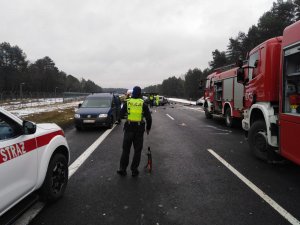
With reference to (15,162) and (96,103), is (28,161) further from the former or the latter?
(96,103)

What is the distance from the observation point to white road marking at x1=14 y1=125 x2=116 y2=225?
13.3 feet

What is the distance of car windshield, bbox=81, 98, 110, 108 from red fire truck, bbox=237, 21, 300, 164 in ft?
26.7

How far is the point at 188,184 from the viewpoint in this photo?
5637mm

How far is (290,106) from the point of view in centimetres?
584

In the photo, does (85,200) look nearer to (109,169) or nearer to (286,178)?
(109,169)

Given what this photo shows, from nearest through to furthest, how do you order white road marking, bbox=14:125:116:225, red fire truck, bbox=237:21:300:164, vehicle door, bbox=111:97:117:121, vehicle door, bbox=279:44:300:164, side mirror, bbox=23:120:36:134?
1. side mirror, bbox=23:120:36:134
2. white road marking, bbox=14:125:116:225
3. vehicle door, bbox=279:44:300:164
4. red fire truck, bbox=237:21:300:164
5. vehicle door, bbox=111:97:117:121

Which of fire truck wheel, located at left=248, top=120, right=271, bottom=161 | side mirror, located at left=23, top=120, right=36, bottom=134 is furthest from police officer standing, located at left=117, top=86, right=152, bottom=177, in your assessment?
fire truck wheel, located at left=248, top=120, right=271, bottom=161

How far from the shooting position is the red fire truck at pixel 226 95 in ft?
44.2

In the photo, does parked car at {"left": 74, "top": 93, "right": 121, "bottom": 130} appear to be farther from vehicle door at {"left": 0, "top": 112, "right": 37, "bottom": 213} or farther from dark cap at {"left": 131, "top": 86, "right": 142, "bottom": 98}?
vehicle door at {"left": 0, "top": 112, "right": 37, "bottom": 213}

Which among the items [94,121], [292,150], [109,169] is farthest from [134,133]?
[94,121]

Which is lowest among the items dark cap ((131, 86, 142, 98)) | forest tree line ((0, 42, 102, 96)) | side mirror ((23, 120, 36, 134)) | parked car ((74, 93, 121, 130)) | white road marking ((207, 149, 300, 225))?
white road marking ((207, 149, 300, 225))

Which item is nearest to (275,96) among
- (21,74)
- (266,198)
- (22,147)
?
(266,198)

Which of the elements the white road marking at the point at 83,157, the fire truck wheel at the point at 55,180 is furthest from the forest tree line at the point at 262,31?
the fire truck wheel at the point at 55,180

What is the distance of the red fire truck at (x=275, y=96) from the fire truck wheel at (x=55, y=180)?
4.15m
